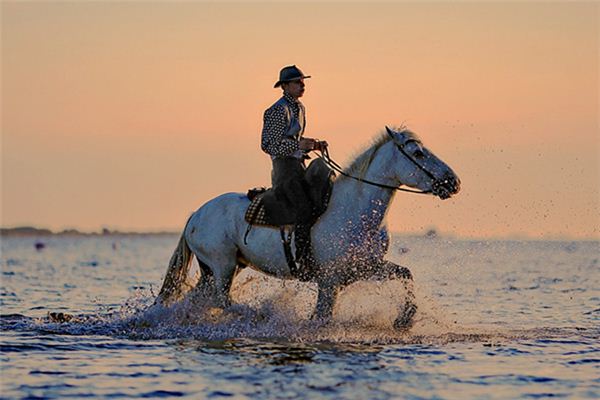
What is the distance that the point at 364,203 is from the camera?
13906 millimetres

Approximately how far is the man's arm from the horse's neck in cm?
86

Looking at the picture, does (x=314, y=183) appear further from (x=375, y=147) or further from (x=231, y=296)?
(x=231, y=296)

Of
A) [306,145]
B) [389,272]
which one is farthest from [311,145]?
[389,272]

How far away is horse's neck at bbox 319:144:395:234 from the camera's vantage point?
45.5 feet

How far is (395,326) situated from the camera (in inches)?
568

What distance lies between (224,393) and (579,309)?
459 inches

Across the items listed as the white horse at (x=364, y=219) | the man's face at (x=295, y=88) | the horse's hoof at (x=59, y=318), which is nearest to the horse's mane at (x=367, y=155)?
the white horse at (x=364, y=219)

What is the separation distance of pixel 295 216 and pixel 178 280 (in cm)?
263

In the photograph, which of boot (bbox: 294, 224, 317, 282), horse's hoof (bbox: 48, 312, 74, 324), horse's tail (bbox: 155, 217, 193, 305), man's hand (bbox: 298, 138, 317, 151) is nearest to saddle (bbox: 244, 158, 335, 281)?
boot (bbox: 294, 224, 317, 282)

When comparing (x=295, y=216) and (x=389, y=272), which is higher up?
(x=295, y=216)

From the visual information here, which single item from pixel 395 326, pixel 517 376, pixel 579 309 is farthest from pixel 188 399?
pixel 579 309

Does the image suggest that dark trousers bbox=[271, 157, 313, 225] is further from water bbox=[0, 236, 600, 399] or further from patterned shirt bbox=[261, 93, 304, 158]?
water bbox=[0, 236, 600, 399]

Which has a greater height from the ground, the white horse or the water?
the white horse

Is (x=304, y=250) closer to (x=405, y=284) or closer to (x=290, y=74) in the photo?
(x=405, y=284)
